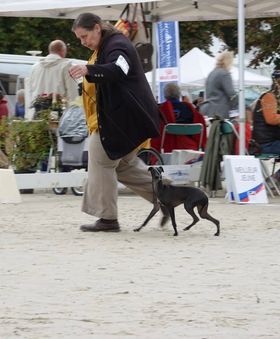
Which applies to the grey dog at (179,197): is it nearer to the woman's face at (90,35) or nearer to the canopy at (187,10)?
the woman's face at (90,35)

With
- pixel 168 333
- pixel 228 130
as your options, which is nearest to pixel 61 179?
pixel 228 130

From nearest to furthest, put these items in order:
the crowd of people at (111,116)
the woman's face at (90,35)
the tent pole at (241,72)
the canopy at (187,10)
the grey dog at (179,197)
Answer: the crowd of people at (111,116) → the woman's face at (90,35) → the grey dog at (179,197) → the tent pole at (241,72) → the canopy at (187,10)

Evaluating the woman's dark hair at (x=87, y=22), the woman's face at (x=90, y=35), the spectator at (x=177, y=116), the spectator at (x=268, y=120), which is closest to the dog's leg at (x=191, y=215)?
the woman's face at (x=90, y=35)

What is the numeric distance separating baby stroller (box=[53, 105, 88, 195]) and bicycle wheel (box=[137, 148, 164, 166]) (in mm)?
744

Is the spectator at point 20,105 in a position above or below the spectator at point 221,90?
below

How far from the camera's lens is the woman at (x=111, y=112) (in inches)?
379

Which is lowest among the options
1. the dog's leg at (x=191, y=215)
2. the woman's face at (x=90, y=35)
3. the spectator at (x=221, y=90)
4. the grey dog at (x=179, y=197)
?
the dog's leg at (x=191, y=215)

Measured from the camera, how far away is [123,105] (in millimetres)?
9664

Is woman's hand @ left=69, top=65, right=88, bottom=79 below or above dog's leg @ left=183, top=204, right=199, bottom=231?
above

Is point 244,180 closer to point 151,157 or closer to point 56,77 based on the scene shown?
point 151,157

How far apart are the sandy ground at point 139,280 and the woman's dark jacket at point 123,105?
Result: 807mm

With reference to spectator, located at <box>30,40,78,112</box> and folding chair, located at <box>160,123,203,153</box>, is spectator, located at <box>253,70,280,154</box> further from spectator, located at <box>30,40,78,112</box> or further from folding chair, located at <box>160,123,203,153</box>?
spectator, located at <box>30,40,78,112</box>

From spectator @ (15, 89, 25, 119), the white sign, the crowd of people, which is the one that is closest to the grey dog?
the crowd of people

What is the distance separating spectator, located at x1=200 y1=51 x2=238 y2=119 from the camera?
49.3ft
